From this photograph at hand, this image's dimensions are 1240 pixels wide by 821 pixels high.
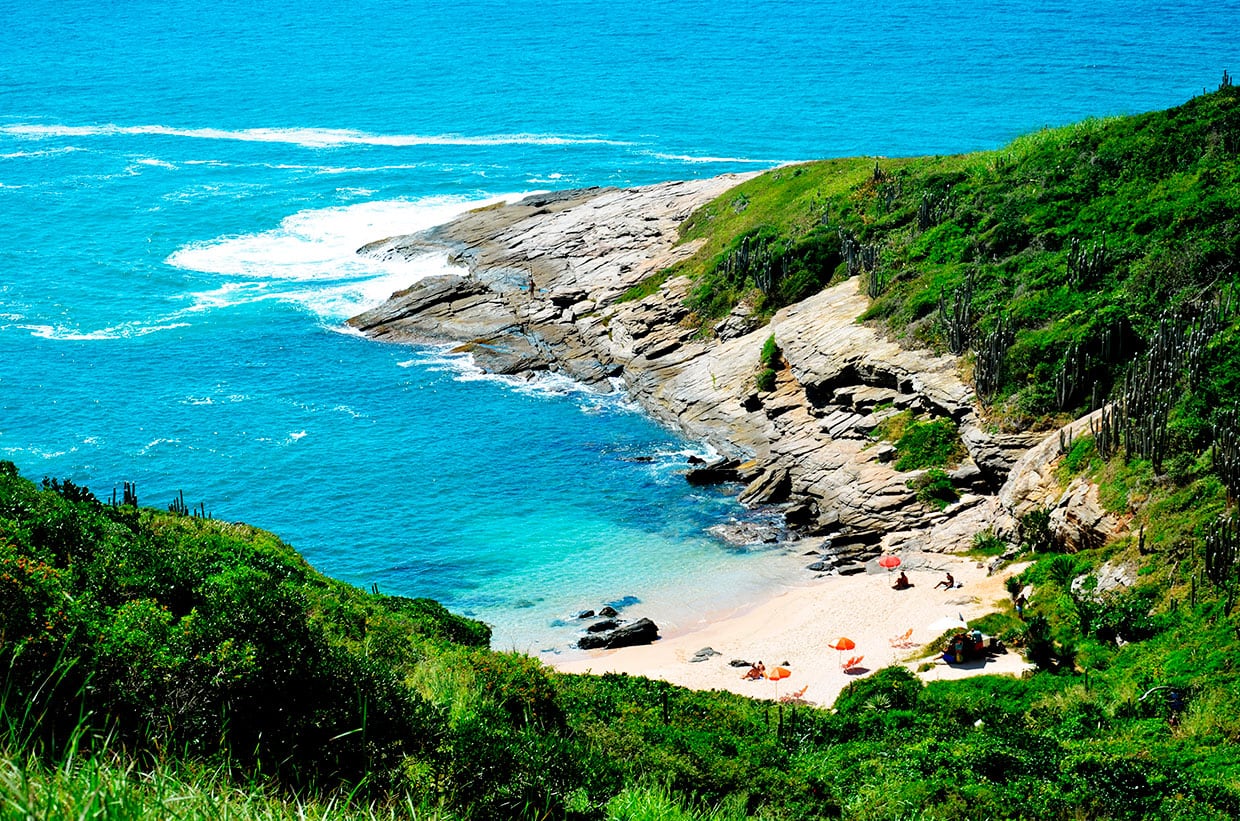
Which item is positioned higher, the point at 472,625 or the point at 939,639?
the point at 472,625

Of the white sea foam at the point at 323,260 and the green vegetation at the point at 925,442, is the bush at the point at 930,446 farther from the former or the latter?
the white sea foam at the point at 323,260

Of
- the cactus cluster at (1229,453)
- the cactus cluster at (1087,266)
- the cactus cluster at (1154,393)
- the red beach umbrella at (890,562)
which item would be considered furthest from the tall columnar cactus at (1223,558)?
the cactus cluster at (1087,266)

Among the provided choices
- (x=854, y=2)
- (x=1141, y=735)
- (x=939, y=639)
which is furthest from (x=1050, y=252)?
(x=854, y=2)

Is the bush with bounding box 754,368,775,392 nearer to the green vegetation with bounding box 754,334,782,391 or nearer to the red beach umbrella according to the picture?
the green vegetation with bounding box 754,334,782,391

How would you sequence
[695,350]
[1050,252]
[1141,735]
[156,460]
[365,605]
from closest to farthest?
1. [1141,735]
2. [365,605]
3. [1050,252]
4. [156,460]
5. [695,350]

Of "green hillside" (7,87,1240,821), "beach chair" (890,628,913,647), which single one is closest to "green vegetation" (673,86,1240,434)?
"green hillside" (7,87,1240,821)

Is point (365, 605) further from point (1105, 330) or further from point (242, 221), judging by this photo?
point (242, 221)

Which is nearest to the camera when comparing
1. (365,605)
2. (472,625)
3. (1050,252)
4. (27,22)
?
(365,605)
